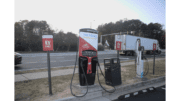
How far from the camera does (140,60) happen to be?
5789mm

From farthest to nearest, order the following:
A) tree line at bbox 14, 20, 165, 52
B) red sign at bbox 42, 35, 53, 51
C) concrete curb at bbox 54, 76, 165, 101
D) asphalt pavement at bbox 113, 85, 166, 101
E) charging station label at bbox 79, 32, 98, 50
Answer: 1. tree line at bbox 14, 20, 165, 52
2. charging station label at bbox 79, 32, 98, 50
3. asphalt pavement at bbox 113, 85, 166, 101
4. concrete curb at bbox 54, 76, 165, 101
5. red sign at bbox 42, 35, 53, 51

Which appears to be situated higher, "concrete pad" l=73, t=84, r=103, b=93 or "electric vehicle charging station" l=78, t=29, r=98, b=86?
"electric vehicle charging station" l=78, t=29, r=98, b=86

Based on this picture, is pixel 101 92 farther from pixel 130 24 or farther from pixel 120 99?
pixel 130 24

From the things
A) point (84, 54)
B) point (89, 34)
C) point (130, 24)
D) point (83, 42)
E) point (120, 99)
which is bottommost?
point (120, 99)

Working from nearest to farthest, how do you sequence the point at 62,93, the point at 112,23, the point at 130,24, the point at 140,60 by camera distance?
the point at 62,93, the point at 140,60, the point at 130,24, the point at 112,23

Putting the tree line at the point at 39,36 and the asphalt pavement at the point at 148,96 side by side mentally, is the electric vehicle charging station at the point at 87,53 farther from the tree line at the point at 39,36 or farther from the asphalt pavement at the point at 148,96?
the tree line at the point at 39,36

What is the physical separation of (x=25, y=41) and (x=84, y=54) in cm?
2965

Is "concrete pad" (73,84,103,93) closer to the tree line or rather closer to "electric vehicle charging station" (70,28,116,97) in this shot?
"electric vehicle charging station" (70,28,116,97)

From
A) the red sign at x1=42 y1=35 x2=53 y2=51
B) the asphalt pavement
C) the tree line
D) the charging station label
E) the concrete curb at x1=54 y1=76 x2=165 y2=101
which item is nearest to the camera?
the red sign at x1=42 y1=35 x2=53 y2=51

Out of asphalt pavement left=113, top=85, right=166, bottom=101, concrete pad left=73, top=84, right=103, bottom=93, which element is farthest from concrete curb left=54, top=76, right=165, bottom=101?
asphalt pavement left=113, top=85, right=166, bottom=101

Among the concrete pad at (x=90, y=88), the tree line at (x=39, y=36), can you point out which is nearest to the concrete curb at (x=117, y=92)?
the concrete pad at (x=90, y=88)

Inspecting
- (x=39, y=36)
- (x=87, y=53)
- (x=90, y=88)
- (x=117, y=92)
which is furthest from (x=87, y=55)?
(x=39, y=36)

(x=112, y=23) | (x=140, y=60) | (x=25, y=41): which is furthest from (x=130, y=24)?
(x=140, y=60)
